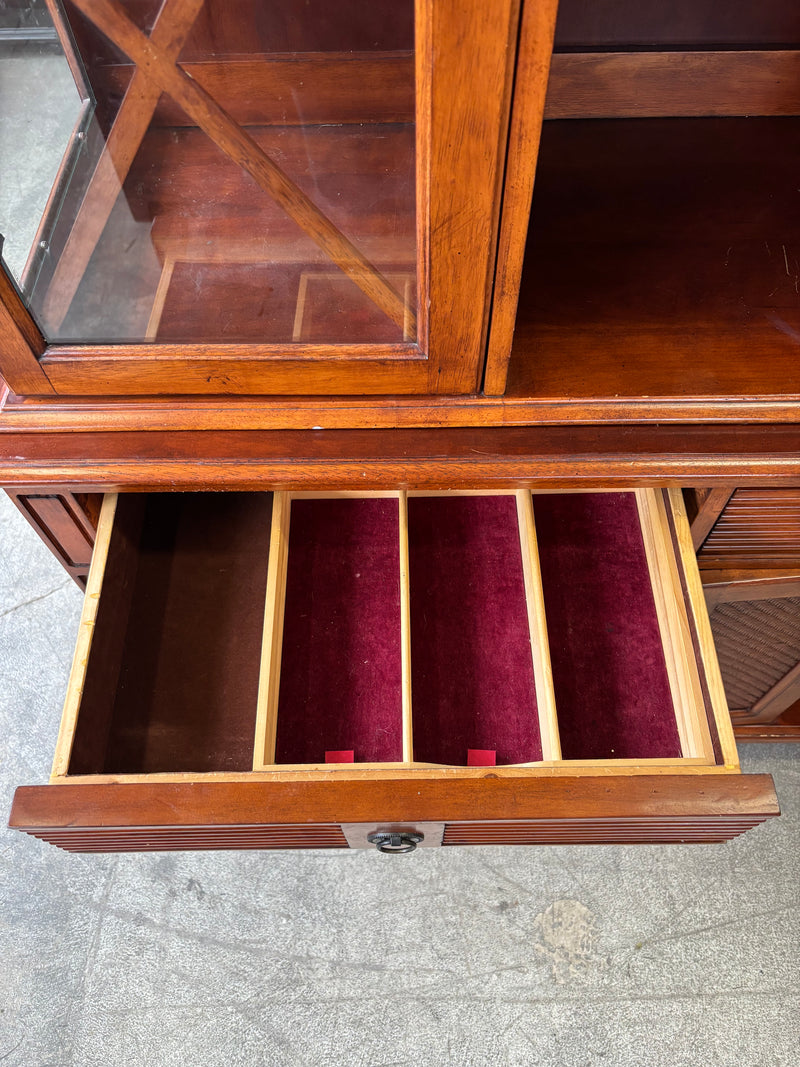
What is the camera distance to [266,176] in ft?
2.07

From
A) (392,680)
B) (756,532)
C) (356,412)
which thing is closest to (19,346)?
(356,412)

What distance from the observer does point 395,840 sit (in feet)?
2.47

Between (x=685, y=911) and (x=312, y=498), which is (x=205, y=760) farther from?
(x=685, y=911)

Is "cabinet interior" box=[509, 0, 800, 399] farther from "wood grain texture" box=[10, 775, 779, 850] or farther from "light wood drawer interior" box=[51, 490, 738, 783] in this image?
"wood grain texture" box=[10, 775, 779, 850]

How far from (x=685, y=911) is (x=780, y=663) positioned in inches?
13.9

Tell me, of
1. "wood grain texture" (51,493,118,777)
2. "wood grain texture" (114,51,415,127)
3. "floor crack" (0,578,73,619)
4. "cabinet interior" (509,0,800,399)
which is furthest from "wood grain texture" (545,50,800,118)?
"floor crack" (0,578,73,619)

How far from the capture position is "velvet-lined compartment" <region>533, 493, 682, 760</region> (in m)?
0.85

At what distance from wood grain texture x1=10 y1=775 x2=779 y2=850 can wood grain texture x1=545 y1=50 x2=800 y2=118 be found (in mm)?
710

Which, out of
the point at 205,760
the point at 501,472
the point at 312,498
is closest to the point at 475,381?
the point at 501,472

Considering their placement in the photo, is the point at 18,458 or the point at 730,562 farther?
the point at 730,562

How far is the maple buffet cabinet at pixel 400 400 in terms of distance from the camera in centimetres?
59

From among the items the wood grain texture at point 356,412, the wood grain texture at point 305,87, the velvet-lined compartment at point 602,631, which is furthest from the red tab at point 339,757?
the wood grain texture at point 305,87

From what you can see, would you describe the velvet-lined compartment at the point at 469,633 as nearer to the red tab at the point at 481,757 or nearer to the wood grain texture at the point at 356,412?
the red tab at the point at 481,757

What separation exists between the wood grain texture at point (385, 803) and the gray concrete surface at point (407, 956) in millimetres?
444
